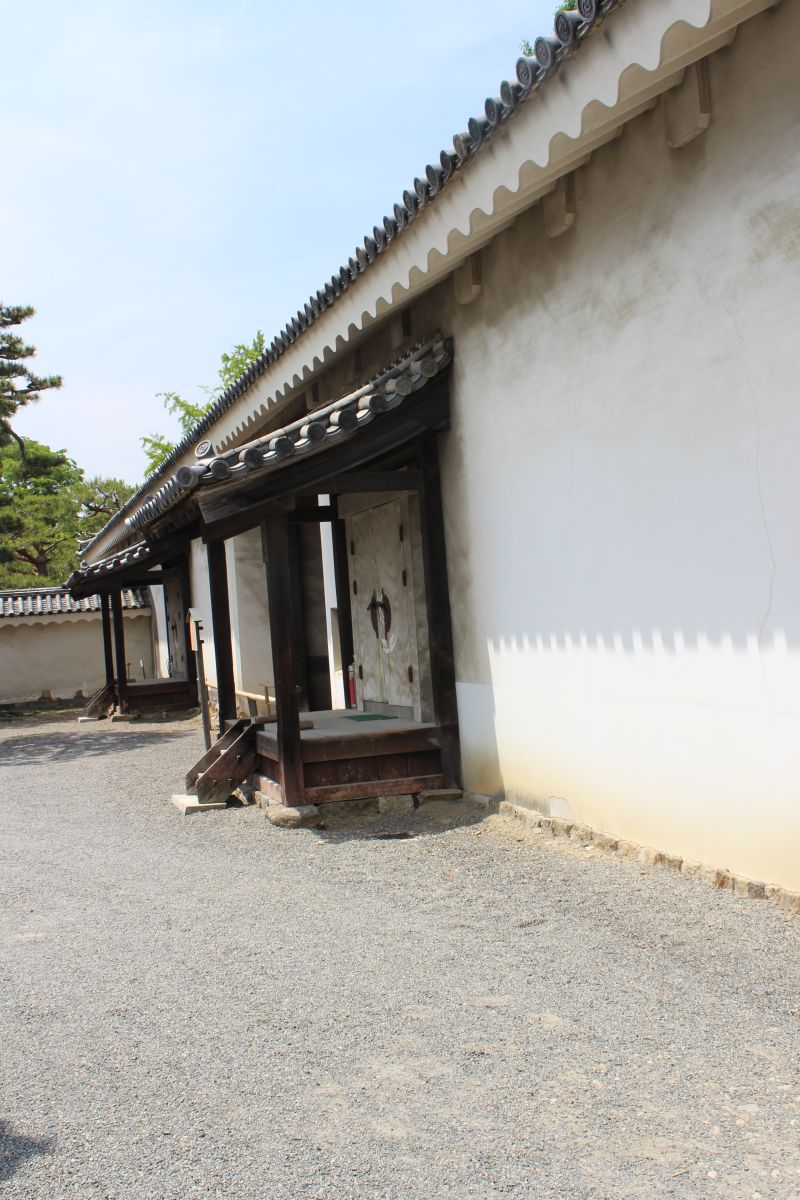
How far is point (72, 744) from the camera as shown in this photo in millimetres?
15094

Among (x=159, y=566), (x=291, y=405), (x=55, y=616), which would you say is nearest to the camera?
(x=291, y=405)

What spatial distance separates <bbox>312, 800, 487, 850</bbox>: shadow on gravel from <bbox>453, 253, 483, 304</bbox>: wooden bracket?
3434mm

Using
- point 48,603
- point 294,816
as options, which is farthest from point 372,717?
point 48,603

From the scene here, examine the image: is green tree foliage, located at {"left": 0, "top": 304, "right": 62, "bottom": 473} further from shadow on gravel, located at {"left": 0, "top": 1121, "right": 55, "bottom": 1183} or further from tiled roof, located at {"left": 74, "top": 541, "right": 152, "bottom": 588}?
shadow on gravel, located at {"left": 0, "top": 1121, "right": 55, "bottom": 1183}

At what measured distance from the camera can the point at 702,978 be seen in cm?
370

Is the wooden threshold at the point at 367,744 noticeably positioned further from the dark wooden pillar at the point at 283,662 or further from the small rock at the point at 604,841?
the small rock at the point at 604,841

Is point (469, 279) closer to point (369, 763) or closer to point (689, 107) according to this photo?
point (689, 107)

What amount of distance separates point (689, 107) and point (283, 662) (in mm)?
4235

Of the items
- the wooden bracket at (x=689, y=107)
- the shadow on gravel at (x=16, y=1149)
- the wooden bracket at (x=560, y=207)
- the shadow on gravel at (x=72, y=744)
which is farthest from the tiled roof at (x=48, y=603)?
the shadow on gravel at (x=16, y=1149)

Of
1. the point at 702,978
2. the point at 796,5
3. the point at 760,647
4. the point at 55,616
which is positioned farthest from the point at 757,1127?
the point at 55,616

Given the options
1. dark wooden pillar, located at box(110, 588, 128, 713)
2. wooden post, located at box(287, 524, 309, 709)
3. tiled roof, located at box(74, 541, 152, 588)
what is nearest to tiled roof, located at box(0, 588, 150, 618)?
dark wooden pillar, located at box(110, 588, 128, 713)

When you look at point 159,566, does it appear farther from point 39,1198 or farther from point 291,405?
point 39,1198

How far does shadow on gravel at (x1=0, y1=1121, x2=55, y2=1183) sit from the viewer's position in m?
2.71

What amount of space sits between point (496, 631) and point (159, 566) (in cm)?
1388
